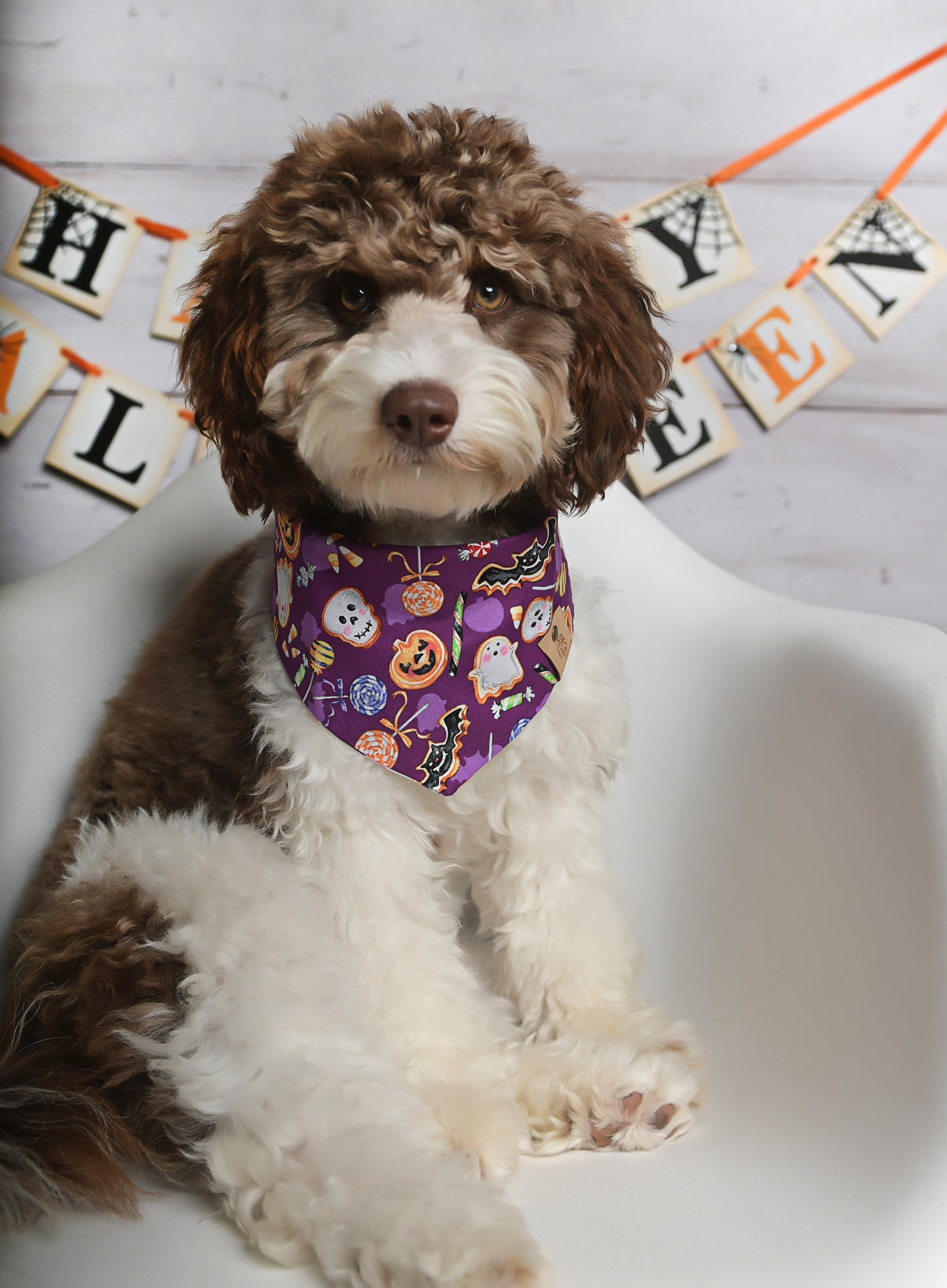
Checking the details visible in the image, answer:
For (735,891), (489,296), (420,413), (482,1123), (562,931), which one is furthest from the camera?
(735,891)

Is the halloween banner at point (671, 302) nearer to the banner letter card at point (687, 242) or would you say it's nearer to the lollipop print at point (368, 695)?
the banner letter card at point (687, 242)

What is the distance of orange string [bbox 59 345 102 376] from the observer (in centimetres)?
295

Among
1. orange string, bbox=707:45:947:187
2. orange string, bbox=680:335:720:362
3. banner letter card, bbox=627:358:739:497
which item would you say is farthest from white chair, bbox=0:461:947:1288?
orange string, bbox=707:45:947:187

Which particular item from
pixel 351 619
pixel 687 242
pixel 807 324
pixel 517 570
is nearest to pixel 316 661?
pixel 351 619

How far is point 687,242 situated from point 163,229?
4.29 feet

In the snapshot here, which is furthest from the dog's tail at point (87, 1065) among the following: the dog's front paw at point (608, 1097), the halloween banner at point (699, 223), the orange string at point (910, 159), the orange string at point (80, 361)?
the orange string at point (910, 159)

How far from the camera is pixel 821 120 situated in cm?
291

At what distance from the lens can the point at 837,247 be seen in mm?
2975

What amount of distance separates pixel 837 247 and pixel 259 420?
1.90 meters

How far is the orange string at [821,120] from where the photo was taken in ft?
9.48

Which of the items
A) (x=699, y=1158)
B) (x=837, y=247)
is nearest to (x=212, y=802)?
(x=699, y=1158)

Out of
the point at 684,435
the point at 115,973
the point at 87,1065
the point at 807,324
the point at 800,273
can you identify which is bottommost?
the point at 87,1065

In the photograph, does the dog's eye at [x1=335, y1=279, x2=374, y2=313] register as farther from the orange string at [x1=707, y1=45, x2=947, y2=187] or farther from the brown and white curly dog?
the orange string at [x1=707, y1=45, x2=947, y2=187]

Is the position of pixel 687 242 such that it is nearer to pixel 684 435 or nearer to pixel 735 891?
pixel 684 435
